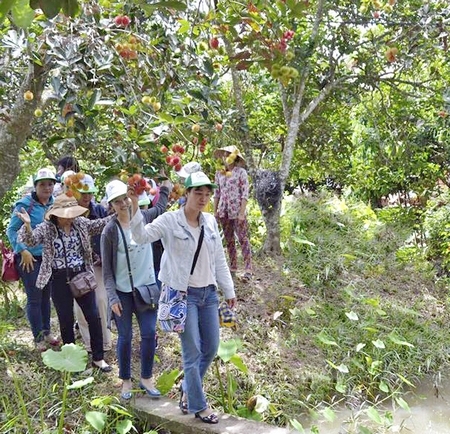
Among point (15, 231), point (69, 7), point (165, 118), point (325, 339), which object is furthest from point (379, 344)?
point (69, 7)

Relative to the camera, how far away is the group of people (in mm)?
3273

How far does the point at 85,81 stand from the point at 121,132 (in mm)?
318

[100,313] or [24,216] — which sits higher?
[24,216]

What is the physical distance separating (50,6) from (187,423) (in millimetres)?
2751

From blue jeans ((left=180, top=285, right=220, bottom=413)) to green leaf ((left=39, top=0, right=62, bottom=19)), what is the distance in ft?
7.35

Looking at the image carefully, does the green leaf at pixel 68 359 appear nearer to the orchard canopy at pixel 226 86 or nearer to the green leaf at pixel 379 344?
the orchard canopy at pixel 226 86

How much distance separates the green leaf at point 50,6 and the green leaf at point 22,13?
0.02 meters

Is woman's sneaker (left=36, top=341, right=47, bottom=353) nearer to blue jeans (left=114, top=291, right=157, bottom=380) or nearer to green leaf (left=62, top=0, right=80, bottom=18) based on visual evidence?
blue jeans (left=114, top=291, right=157, bottom=380)

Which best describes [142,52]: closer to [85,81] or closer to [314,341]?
[85,81]

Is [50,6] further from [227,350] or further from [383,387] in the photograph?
[383,387]

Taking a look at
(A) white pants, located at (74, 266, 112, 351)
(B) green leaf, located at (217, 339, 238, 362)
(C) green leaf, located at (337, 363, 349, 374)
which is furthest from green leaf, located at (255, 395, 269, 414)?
(A) white pants, located at (74, 266, 112, 351)

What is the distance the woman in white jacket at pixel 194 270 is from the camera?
323 cm

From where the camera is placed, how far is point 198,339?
130 inches

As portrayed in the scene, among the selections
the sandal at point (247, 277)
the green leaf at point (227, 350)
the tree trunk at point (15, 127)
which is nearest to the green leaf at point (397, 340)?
the sandal at point (247, 277)
